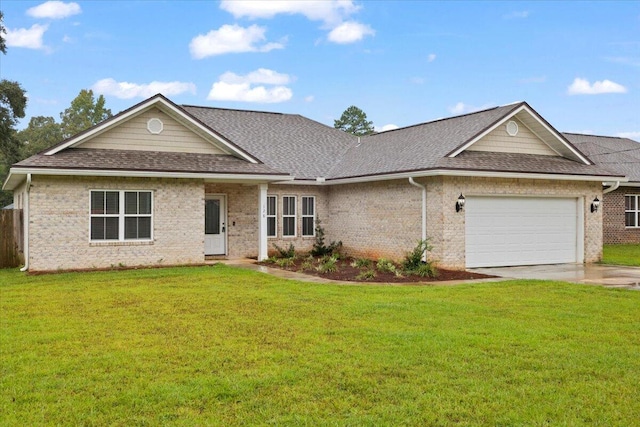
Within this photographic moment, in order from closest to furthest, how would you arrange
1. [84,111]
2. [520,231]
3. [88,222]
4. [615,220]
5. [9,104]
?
[88,222] → [520,231] → [615,220] → [9,104] → [84,111]

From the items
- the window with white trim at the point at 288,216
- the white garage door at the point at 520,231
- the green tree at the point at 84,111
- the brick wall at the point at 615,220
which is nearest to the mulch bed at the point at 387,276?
the white garage door at the point at 520,231

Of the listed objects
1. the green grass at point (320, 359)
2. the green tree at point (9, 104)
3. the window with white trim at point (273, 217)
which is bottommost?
the green grass at point (320, 359)

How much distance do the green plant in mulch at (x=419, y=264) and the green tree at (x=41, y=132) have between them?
49642 millimetres

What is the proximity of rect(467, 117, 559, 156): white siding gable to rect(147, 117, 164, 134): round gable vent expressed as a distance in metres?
9.40

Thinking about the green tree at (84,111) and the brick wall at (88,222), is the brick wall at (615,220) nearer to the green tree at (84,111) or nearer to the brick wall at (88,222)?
the brick wall at (88,222)

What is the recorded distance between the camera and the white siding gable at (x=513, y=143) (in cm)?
1820

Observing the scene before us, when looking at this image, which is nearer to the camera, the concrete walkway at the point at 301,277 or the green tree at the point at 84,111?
the concrete walkway at the point at 301,277

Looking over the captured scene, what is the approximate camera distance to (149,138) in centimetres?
1762

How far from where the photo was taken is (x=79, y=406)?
207 inches

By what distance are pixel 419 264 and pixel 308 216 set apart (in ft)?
23.3

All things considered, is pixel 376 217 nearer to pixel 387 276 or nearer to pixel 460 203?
pixel 460 203

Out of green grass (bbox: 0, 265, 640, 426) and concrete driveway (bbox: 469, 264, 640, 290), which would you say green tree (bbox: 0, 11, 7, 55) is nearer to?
green grass (bbox: 0, 265, 640, 426)

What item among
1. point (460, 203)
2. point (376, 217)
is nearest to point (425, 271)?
point (460, 203)

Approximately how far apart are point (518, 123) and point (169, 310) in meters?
13.3
